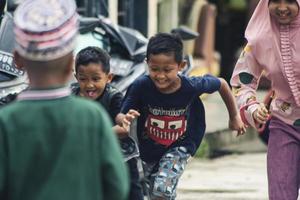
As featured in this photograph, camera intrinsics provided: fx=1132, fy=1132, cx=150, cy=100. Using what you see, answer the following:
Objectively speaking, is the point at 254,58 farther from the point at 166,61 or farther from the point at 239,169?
the point at 239,169

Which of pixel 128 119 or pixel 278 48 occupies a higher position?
pixel 278 48

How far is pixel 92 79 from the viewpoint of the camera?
6.05 meters

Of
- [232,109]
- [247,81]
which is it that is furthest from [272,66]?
[232,109]

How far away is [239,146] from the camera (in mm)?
12797

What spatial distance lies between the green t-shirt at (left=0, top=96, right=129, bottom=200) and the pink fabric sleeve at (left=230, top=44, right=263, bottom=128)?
8.37ft

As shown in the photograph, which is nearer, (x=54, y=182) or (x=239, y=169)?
(x=54, y=182)

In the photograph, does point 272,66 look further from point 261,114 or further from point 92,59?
point 92,59

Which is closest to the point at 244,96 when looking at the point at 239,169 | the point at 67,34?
the point at 67,34

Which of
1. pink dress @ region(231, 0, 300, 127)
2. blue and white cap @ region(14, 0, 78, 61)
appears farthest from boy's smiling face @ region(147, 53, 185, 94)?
blue and white cap @ region(14, 0, 78, 61)

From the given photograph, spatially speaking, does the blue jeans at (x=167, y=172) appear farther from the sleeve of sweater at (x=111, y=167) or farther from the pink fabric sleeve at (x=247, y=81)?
the sleeve of sweater at (x=111, y=167)

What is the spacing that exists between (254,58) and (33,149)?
107 inches

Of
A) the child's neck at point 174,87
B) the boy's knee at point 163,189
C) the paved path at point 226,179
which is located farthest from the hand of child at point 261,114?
the paved path at point 226,179

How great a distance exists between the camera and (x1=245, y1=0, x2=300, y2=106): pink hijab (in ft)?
19.7

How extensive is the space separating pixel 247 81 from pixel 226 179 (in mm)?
3842
